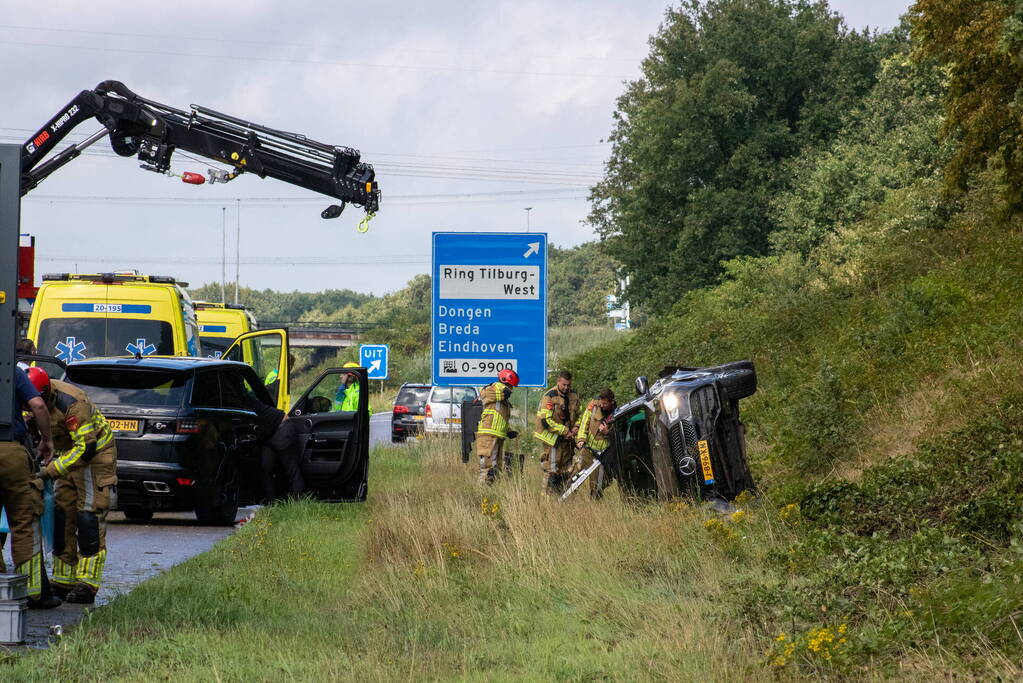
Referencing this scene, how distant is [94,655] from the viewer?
7.16 metres

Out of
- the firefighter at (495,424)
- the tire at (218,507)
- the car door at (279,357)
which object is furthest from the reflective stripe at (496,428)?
the tire at (218,507)

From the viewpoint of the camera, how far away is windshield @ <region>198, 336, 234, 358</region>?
94.1 feet

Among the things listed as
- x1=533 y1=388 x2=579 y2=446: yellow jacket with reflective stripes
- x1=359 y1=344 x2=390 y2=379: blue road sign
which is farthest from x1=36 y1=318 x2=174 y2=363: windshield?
x1=359 y1=344 x2=390 y2=379: blue road sign

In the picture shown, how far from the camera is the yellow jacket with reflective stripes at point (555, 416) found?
16891 millimetres

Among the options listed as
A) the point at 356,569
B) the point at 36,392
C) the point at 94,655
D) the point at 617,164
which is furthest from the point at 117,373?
the point at 617,164

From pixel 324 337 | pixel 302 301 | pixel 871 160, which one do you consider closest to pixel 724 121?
pixel 871 160

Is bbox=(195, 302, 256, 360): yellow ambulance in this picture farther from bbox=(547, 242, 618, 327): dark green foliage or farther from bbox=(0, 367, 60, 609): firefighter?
bbox=(547, 242, 618, 327): dark green foliage

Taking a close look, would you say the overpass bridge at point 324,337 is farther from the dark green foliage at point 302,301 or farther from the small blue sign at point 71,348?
the small blue sign at point 71,348

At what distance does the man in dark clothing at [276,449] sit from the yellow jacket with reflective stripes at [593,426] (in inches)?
135

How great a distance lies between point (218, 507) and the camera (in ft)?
47.2

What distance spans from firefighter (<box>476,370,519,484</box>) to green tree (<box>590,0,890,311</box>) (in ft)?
95.3

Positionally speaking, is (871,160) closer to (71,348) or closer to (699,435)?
(71,348)

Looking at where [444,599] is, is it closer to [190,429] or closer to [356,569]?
[356,569]

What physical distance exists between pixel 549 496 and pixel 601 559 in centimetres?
275
